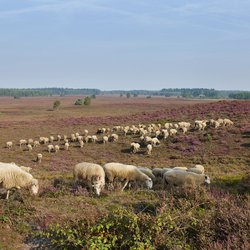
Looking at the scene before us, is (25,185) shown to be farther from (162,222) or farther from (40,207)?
(162,222)

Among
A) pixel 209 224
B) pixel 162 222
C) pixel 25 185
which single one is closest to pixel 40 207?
pixel 25 185

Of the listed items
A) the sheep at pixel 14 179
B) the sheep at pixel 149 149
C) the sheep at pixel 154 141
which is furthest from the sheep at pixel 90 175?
the sheep at pixel 154 141

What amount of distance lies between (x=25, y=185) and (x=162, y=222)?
6225mm

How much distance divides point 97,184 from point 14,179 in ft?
10.1

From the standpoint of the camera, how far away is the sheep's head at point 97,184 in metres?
12.8

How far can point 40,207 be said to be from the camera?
35.6ft

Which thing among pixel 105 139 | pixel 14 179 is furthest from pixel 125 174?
pixel 105 139

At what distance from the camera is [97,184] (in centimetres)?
1337

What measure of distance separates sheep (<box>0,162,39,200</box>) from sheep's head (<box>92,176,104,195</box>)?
2141 millimetres

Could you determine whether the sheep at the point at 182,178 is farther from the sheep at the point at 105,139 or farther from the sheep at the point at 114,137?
the sheep at the point at 114,137

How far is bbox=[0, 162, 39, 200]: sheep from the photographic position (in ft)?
41.2

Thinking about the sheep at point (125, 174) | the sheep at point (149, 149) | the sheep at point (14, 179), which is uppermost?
the sheep at point (14, 179)

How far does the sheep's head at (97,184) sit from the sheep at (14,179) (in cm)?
214

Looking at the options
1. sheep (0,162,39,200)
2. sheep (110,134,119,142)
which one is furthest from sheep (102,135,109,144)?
sheep (0,162,39,200)
